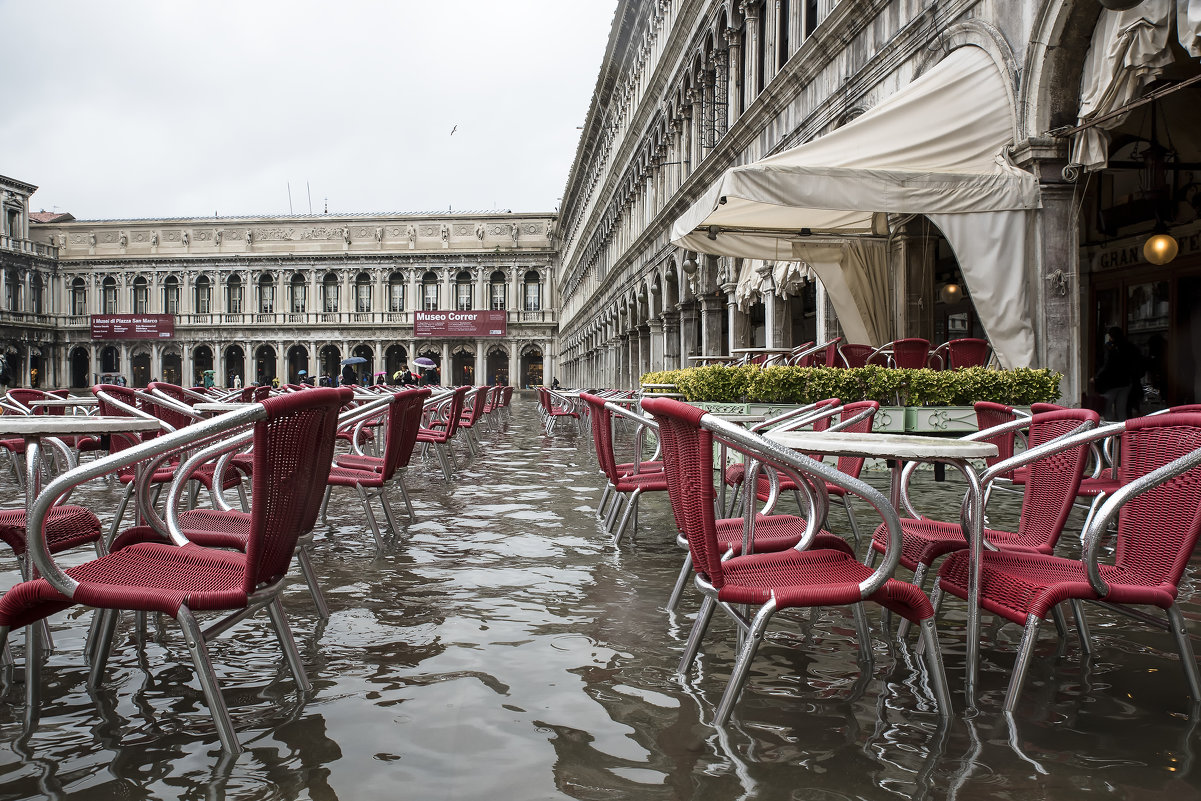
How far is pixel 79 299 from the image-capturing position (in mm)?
66625

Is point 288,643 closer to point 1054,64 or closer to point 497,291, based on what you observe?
point 1054,64

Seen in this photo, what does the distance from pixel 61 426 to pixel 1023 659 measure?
9.13 feet

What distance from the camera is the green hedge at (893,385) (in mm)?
7332

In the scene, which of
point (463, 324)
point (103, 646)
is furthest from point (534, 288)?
point (103, 646)

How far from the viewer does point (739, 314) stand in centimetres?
1670

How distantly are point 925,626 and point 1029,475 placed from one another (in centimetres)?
128

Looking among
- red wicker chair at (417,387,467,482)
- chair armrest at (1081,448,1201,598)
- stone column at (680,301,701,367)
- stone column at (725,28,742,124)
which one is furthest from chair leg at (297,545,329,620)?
stone column at (680,301,701,367)

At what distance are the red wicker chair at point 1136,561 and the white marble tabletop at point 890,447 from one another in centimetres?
35

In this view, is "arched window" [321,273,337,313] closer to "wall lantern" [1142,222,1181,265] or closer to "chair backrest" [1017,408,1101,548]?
"wall lantern" [1142,222,1181,265]

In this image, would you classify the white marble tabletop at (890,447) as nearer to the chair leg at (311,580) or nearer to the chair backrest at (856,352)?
the chair leg at (311,580)

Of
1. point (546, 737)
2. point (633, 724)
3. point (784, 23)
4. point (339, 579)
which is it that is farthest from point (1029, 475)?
point (784, 23)

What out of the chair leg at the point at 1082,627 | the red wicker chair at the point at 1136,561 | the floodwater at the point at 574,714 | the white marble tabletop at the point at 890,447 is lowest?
the floodwater at the point at 574,714

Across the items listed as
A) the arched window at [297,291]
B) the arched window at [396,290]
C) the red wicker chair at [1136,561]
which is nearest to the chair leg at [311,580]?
the red wicker chair at [1136,561]

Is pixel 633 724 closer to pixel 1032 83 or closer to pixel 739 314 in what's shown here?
pixel 1032 83
